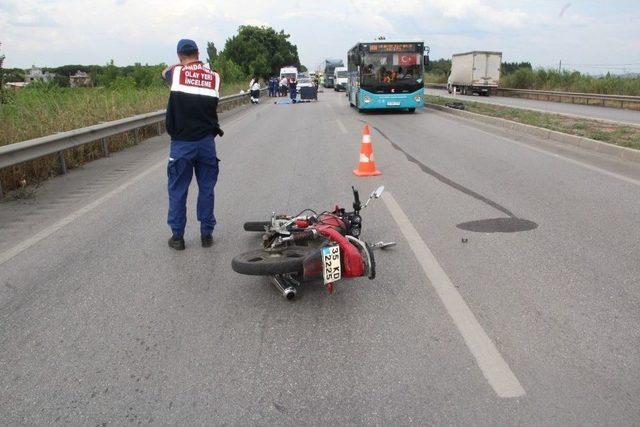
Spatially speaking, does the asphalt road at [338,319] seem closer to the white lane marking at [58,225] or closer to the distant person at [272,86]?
the white lane marking at [58,225]

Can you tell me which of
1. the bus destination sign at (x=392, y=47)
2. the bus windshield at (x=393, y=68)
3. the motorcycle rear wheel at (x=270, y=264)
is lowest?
the motorcycle rear wheel at (x=270, y=264)

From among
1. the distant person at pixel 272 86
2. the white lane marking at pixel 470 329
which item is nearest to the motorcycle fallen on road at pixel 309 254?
the white lane marking at pixel 470 329

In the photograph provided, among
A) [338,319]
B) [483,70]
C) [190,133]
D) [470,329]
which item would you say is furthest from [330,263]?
[483,70]

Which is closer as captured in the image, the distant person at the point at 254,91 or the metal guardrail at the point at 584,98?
the metal guardrail at the point at 584,98

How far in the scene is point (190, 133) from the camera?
5367 mm

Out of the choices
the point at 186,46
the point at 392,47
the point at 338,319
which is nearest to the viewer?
the point at 338,319

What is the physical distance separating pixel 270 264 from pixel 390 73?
66.3 ft

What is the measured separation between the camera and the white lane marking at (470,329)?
3.04 meters

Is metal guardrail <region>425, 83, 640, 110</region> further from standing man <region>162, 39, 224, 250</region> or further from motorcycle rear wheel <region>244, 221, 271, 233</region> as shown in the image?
standing man <region>162, 39, 224, 250</region>

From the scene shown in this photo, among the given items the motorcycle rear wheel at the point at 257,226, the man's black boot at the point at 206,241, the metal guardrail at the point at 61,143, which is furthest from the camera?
the metal guardrail at the point at 61,143

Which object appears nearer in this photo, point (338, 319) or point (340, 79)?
point (338, 319)

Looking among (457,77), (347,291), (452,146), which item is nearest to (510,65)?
(457,77)

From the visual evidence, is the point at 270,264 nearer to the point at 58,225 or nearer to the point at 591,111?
the point at 58,225

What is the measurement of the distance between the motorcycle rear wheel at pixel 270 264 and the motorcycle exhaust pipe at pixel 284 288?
0.14 meters
